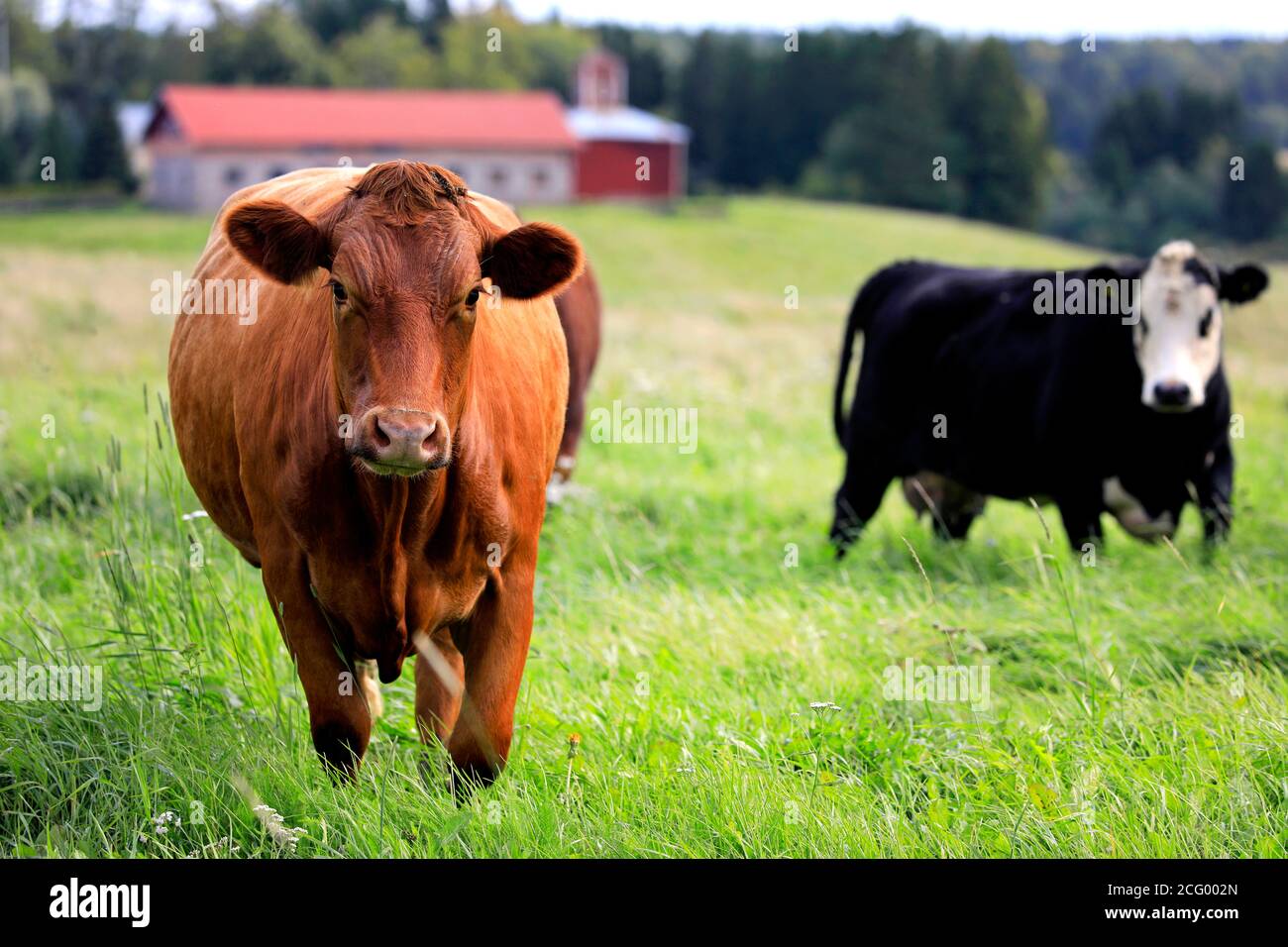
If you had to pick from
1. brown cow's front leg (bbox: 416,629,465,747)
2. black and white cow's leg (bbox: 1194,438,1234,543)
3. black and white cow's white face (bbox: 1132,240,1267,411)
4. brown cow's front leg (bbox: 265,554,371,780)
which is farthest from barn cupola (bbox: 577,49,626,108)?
brown cow's front leg (bbox: 265,554,371,780)

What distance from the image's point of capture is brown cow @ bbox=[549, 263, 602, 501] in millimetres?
7738

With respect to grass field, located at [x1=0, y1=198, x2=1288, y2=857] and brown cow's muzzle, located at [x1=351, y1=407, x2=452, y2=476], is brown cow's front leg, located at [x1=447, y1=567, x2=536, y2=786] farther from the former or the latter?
brown cow's muzzle, located at [x1=351, y1=407, x2=452, y2=476]

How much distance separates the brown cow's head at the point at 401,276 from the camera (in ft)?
10.4

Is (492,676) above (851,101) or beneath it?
beneath

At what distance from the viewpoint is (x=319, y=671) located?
3.82 metres

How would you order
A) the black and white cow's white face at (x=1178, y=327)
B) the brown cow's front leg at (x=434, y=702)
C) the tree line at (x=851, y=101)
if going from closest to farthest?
the brown cow's front leg at (x=434, y=702), the black and white cow's white face at (x=1178, y=327), the tree line at (x=851, y=101)

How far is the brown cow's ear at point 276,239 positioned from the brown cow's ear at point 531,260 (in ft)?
1.52

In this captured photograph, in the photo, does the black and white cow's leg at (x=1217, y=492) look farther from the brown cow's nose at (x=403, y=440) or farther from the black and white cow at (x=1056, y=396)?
the brown cow's nose at (x=403, y=440)

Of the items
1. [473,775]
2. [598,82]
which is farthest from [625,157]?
[473,775]

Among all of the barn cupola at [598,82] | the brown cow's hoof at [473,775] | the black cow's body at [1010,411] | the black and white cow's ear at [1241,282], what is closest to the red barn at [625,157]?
the barn cupola at [598,82]

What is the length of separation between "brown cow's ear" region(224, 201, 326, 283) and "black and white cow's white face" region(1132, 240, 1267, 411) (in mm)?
4621

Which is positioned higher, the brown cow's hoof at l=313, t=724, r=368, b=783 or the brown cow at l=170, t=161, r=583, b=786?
the brown cow at l=170, t=161, r=583, b=786

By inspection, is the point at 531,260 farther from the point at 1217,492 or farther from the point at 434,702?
the point at 1217,492

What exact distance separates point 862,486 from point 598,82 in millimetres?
66657
